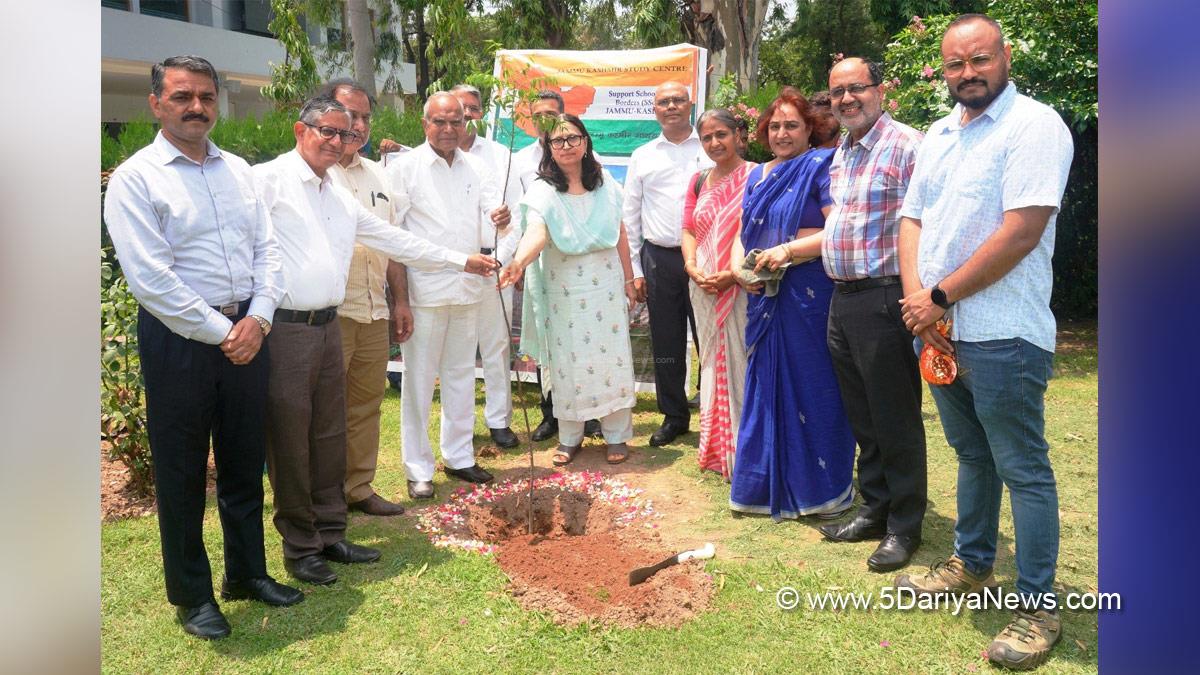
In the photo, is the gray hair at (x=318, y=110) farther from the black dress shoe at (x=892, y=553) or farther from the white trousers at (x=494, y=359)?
the black dress shoe at (x=892, y=553)

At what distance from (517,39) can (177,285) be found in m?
19.9

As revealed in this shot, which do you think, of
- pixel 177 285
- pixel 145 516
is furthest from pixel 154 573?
pixel 177 285

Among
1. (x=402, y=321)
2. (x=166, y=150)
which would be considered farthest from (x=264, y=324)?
(x=402, y=321)

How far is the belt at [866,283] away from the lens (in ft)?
12.4

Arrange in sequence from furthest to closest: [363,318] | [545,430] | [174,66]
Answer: [545,430], [363,318], [174,66]

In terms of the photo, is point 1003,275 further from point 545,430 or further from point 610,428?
point 545,430

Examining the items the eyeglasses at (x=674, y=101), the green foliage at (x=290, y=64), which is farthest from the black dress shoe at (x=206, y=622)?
the green foliage at (x=290, y=64)

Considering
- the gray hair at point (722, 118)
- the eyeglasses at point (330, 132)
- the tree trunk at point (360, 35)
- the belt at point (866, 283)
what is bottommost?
the belt at point (866, 283)

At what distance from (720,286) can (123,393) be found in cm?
333

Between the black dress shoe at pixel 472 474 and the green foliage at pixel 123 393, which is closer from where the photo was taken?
the green foliage at pixel 123 393

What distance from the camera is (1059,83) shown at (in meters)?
7.93

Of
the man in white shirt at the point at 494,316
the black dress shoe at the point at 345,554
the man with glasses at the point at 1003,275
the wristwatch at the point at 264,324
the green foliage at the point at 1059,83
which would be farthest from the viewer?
the green foliage at the point at 1059,83

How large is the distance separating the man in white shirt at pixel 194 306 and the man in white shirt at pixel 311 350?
7.9 inches

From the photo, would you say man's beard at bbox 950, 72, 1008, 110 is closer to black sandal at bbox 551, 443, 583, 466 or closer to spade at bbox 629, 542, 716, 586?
spade at bbox 629, 542, 716, 586
